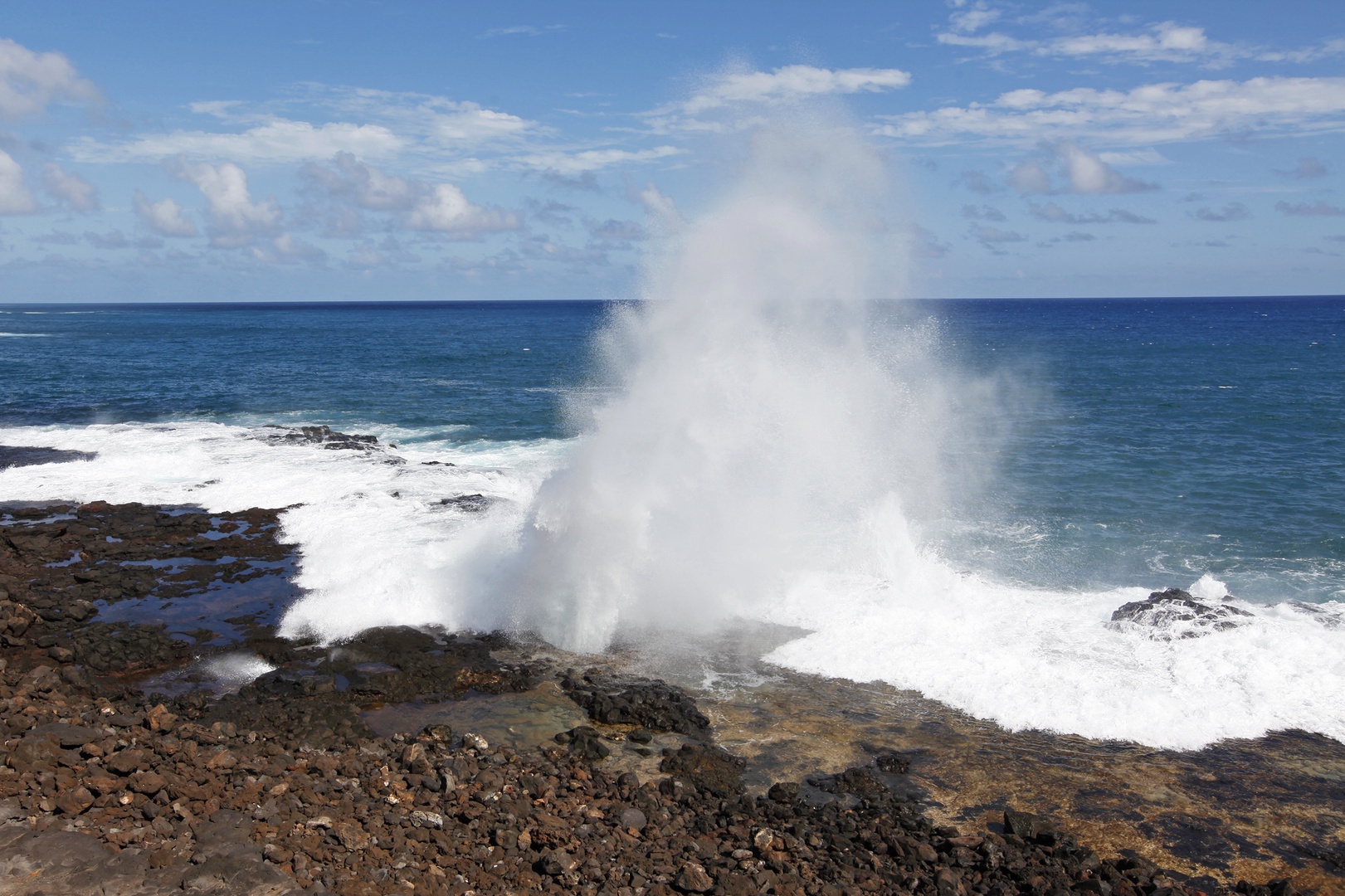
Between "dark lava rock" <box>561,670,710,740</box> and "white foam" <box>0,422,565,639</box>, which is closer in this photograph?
"dark lava rock" <box>561,670,710,740</box>

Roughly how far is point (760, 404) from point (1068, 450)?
1766 cm

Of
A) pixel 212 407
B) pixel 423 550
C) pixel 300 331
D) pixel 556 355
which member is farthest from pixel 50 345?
pixel 423 550

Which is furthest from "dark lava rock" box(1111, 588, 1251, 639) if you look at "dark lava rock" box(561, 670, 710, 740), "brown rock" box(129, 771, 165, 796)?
"brown rock" box(129, 771, 165, 796)

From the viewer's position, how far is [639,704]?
1284 centimetres

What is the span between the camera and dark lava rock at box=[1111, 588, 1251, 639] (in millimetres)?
15352

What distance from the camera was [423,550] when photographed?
62.8 ft

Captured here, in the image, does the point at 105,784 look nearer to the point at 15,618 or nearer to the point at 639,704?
the point at 639,704

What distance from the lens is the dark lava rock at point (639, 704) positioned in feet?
40.7

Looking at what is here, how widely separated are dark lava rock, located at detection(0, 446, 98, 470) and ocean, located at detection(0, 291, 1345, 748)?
38.7 inches

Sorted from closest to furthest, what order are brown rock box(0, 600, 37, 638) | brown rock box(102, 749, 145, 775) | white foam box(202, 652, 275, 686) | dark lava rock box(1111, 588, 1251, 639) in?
brown rock box(102, 749, 145, 775), white foam box(202, 652, 275, 686), brown rock box(0, 600, 37, 638), dark lava rock box(1111, 588, 1251, 639)

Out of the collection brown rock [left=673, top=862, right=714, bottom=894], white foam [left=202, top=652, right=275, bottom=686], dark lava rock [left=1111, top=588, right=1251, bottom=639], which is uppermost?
dark lava rock [left=1111, top=588, right=1251, bottom=639]

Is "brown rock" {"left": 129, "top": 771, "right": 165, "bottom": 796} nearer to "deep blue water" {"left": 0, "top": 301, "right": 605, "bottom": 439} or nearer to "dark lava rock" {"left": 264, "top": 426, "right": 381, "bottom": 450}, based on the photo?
"dark lava rock" {"left": 264, "top": 426, "right": 381, "bottom": 450}

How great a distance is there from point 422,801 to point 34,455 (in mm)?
28189

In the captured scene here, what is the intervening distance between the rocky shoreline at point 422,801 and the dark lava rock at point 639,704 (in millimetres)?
39
